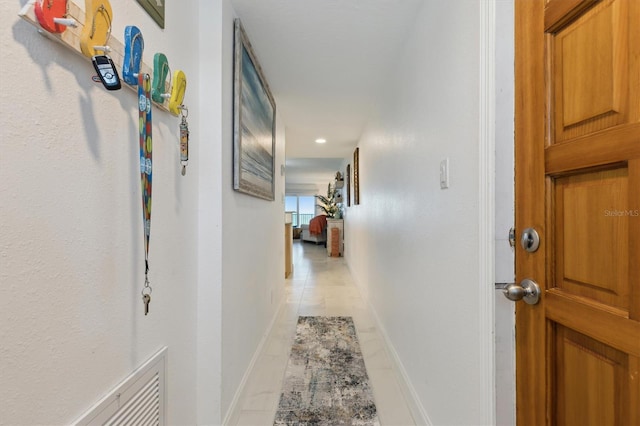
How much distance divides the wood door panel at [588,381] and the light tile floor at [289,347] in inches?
38.0

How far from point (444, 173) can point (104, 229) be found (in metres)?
1.16

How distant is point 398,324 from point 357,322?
91 cm

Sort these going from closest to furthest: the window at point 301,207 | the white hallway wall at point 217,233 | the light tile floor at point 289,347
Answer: the white hallway wall at point 217,233
the light tile floor at point 289,347
the window at point 301,207

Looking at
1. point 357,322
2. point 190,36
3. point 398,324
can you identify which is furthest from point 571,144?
point 357,322

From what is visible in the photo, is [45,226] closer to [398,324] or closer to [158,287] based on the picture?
[158,287]

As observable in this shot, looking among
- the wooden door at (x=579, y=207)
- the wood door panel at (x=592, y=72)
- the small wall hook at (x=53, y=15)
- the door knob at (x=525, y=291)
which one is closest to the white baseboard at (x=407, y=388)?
the wooden door at (x=579, y=207)

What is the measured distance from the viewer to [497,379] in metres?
0.87

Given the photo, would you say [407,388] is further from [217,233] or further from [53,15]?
[53,15]

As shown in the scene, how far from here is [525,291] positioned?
0.80m

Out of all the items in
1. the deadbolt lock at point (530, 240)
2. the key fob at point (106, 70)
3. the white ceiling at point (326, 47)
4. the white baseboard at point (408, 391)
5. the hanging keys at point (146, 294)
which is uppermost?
the white ceiling at point (326, 47)

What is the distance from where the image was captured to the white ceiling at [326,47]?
1.45 metres

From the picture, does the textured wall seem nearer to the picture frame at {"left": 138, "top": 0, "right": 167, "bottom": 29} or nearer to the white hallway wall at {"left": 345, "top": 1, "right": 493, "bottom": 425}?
the picture frame at {"left": 138, "top": 0, "right": 167, "bottom": 29}

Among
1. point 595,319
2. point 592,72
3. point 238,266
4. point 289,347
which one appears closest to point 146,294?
point 238,266

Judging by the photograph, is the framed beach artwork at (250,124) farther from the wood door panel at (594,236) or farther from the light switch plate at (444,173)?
the wood door panel at (594,236)
